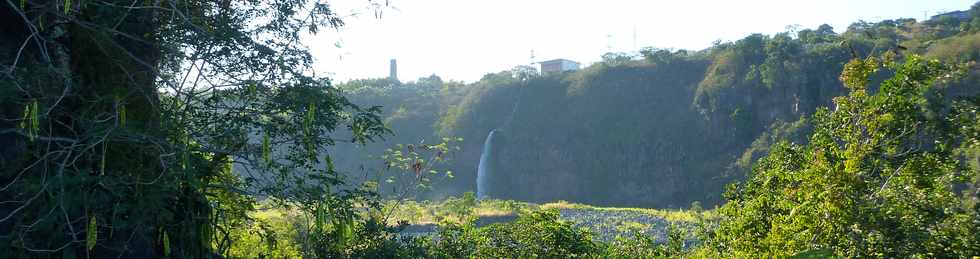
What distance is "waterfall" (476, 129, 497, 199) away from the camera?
41.0m

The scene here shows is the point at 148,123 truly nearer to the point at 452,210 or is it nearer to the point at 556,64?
the point at 452,210

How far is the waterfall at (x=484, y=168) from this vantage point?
4097 cm

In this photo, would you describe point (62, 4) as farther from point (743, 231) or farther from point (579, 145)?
point (579, 145)

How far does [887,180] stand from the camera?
5352mm

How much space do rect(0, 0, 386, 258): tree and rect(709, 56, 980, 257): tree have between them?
266cm

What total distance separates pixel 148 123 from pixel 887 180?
4409mm

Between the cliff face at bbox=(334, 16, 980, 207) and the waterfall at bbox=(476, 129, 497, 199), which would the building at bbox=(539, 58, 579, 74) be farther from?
the waterfall at bbox=(476, 129, 497, 199)

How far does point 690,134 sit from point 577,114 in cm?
686

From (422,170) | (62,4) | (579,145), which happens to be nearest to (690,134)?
(579,145)

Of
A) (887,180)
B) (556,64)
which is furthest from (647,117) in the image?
(887,180)

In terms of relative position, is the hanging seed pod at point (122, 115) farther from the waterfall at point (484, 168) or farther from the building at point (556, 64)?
the building at point (556, 64)

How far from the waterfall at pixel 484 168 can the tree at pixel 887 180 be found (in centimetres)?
3490

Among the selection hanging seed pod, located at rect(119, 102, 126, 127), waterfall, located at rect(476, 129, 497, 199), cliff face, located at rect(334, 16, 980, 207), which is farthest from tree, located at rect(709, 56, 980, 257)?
waterfall, located at rect(476, 129, 497, 199)

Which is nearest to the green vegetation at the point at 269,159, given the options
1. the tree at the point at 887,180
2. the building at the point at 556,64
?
the tree at the point at 887,180
